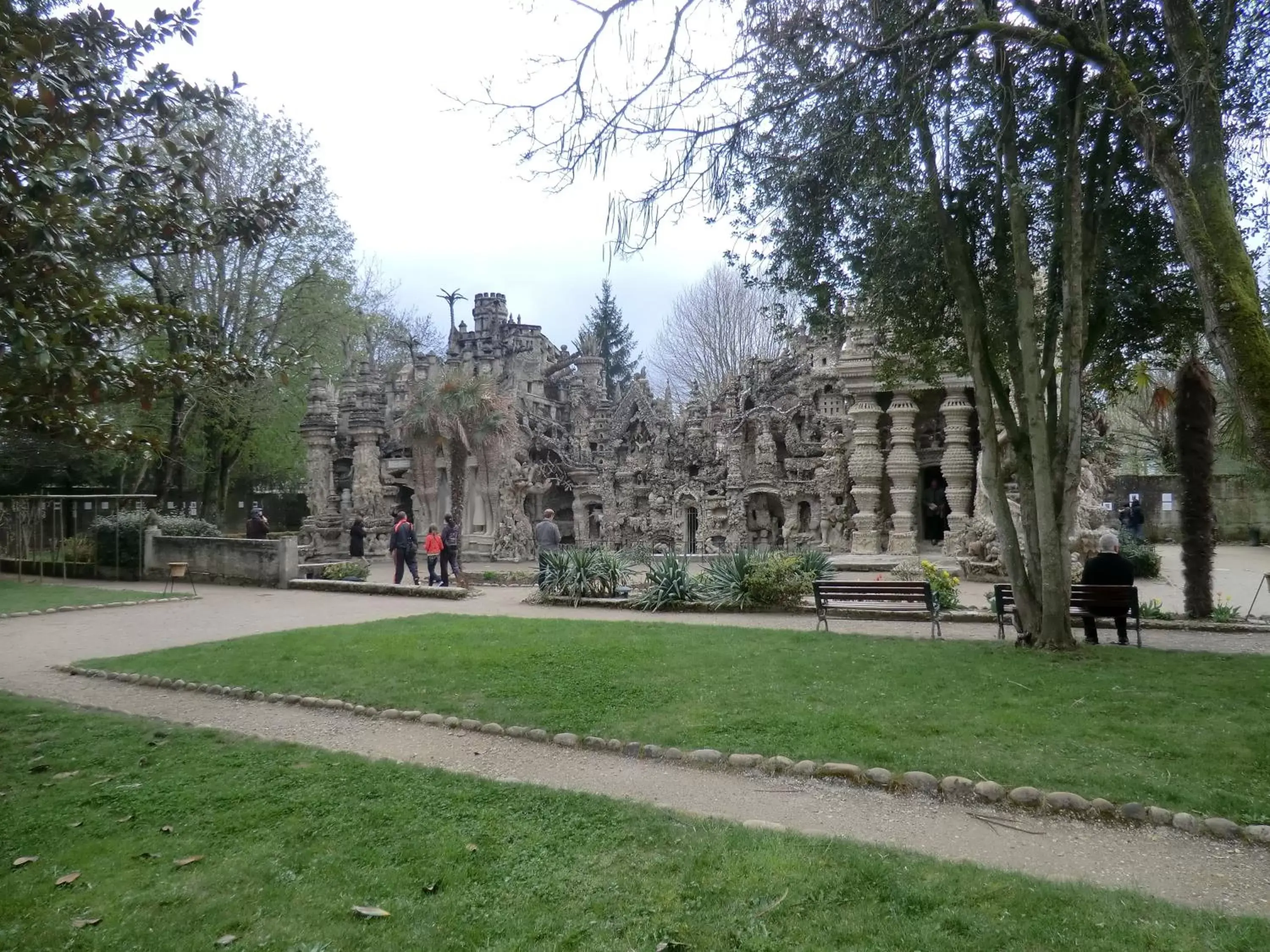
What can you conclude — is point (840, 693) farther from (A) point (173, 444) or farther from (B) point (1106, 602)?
(A) point (173, 444)

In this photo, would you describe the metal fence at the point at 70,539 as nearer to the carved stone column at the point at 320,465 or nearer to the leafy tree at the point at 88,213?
the carved stone column at the point at 320,465

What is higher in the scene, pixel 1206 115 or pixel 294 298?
pixel 294 298

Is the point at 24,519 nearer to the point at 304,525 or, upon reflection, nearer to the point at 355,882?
the point at 304,525

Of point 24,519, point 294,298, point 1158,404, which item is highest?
point 294,298

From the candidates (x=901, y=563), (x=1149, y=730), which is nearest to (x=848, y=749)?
(x=1149, y=730)

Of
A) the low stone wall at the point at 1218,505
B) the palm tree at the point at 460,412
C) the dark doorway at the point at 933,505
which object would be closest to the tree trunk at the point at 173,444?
the palm tree at the point at 460,412

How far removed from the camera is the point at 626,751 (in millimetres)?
6031

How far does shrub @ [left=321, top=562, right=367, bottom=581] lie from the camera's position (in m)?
18.9

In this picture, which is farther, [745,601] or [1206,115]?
[745,601]

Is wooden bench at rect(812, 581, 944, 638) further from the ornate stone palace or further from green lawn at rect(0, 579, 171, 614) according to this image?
green lawn at rect(0, 579, 171, 614)

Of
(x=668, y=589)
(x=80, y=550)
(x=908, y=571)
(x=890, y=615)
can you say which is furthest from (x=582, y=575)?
(x=80, y=550)

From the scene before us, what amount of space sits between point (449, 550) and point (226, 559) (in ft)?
19.5

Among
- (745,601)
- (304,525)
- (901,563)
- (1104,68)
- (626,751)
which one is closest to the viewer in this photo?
(626,751)

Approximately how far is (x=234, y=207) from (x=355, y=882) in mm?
6247
